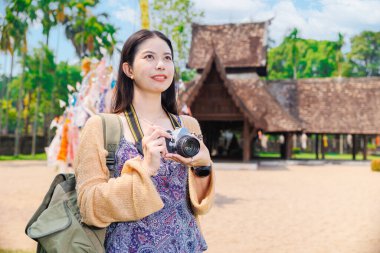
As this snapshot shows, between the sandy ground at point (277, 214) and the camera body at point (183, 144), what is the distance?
3642mm

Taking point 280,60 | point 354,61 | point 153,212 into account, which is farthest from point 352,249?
point 280,60

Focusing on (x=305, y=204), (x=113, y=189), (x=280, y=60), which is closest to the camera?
(x=113, y=189)

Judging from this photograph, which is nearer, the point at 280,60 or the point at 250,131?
the point at 250,131

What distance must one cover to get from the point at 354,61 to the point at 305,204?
26.5m

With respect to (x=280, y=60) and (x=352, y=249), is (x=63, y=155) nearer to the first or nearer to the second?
(x=352, y=249)

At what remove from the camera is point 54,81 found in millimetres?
25656

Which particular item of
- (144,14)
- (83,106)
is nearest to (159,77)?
(144,14)

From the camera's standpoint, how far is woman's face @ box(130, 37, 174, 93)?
148 cm

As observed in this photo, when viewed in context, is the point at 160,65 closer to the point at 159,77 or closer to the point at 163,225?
the point at 159,77

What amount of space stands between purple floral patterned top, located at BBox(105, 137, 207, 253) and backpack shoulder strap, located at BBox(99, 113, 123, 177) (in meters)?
0.02

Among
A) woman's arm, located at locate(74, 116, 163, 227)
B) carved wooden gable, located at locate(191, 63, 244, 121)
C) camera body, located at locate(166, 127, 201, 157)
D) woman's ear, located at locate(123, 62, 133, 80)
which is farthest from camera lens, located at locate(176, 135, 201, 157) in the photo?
carved wooden gable, located at locate(191, 63, 244, 121)

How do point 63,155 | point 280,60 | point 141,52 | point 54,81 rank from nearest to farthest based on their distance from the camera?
1. point 141,52
2. point 63,155
3. point 54,81
4. point 280,60

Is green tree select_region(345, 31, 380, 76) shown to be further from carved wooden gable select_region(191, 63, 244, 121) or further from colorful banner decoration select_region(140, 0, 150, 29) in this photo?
colorful banner decoration select_region(140, 0, 150, 29)

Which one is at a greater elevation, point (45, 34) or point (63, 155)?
point (45, 34)
